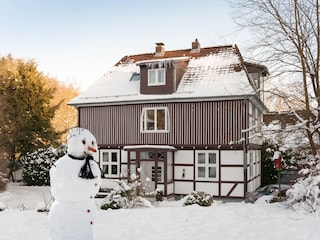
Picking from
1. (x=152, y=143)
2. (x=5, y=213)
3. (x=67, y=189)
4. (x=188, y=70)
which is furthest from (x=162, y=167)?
(x=67, y=189)

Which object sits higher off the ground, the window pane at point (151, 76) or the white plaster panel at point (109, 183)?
the window pane at point (151, 76)

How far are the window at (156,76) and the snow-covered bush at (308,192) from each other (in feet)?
30.7

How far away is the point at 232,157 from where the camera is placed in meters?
16.7

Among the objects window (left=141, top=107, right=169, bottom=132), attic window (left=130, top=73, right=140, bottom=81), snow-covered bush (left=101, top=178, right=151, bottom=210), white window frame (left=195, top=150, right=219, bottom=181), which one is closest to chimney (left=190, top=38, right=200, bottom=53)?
attic window (left=130, top=73, right=140, bottom=81)

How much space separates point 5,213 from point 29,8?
6.27m

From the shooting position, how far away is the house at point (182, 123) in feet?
54.8

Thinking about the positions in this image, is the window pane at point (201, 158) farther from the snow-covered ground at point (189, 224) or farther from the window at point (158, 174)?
the snow-covered ground at point (189, 224)

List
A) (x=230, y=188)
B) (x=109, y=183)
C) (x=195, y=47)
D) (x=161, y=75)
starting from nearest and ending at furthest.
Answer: (x=230, y=188)
(x=161, y=75)
(x=109, y=183)
(x=195, y=47)

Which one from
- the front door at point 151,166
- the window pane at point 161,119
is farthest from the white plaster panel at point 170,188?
the window pane at point 161,119

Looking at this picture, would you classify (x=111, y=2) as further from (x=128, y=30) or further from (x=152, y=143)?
(x=152, y=143)

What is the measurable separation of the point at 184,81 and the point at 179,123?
238 cm

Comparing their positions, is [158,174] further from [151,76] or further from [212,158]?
[151,76]

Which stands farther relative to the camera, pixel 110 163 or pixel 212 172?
pixel 110 163

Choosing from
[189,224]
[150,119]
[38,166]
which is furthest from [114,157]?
[189,224]
